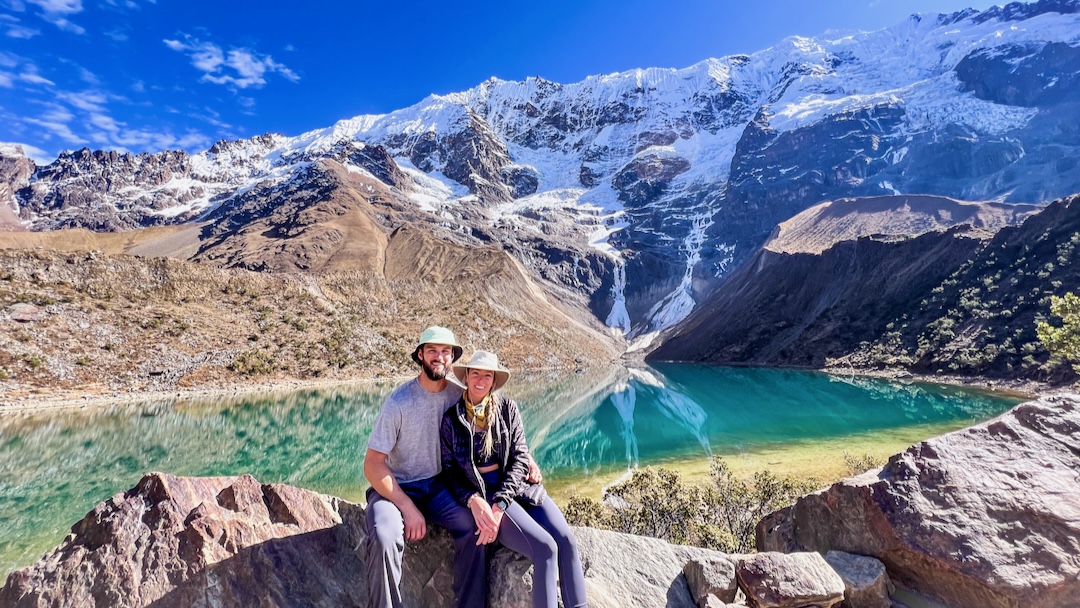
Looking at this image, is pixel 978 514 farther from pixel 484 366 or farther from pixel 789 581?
pixel 484 366

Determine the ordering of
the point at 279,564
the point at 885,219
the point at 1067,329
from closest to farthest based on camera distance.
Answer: the point at 279,564 → the point at 1067,329 → the point at 885,219

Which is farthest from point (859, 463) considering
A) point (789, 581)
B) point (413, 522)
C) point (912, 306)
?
point (912, 306)

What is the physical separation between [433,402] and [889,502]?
513cm

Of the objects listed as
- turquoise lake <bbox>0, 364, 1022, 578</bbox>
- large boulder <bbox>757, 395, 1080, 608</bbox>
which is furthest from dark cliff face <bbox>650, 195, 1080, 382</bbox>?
large boulder <bbox>757, 395, 1080, 608</bbox>

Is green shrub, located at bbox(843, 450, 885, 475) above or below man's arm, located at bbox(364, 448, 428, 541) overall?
below

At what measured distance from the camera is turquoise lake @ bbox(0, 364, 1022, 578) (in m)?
20.6

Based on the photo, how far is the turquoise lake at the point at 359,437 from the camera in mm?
20625

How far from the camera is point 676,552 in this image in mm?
5805

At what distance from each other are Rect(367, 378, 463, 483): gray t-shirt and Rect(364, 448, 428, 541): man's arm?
166 mm

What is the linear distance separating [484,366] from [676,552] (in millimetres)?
3058

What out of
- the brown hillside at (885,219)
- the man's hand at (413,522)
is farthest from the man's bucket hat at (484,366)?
the brown hillside at (885,219)

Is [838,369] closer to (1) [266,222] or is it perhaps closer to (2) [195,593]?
(2) [195,593]

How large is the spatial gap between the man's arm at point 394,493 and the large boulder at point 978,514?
492 cm

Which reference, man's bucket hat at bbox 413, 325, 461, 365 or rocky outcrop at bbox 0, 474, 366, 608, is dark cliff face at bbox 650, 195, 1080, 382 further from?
rocky outcrop at bbox 0, 474, 366, 608
